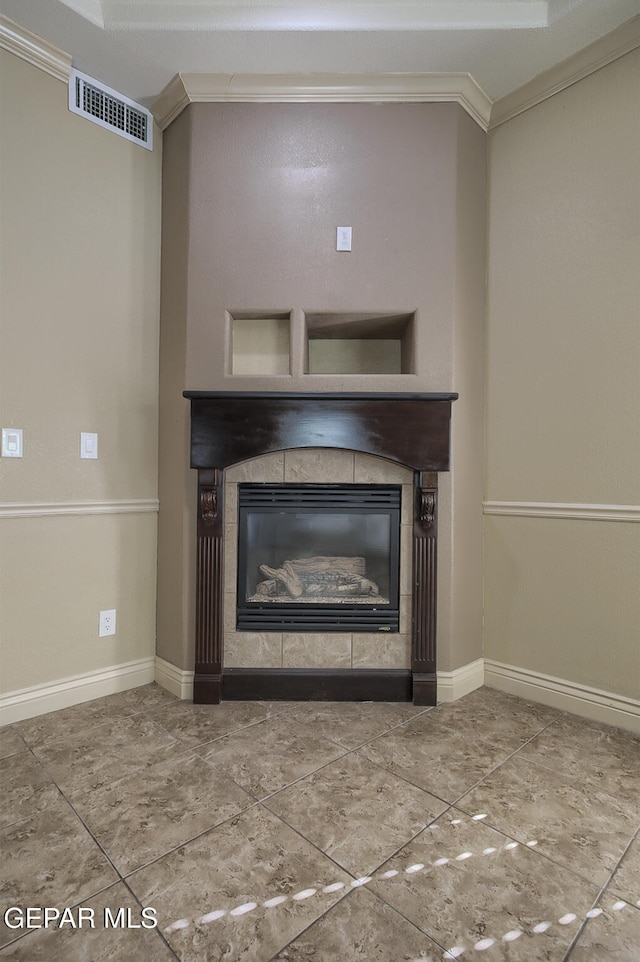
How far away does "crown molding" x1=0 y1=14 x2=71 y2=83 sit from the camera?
6.16ft

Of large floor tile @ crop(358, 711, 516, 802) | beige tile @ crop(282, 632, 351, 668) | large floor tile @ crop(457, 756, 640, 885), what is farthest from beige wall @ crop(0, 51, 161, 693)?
large floor tile @ crop(457, 756, 640, 885)

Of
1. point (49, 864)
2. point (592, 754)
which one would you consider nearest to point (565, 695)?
point (592, 754)

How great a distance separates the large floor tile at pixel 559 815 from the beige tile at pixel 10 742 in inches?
63.0

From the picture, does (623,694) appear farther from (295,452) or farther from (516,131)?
(516,131)

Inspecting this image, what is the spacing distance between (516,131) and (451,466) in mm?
1674

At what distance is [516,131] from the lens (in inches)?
89.5

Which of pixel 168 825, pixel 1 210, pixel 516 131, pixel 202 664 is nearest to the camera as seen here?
pixel 168 825

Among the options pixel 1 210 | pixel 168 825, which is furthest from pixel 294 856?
pixel 1 210

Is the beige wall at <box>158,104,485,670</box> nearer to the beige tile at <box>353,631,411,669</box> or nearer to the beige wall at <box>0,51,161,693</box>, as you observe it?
the beige tile at <box>353,631,411,669</box>

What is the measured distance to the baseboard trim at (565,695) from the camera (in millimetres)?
1971

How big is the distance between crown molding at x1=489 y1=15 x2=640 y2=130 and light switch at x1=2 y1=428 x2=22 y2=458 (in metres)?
2.68

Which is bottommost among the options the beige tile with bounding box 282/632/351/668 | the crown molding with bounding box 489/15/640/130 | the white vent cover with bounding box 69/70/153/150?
the beige tile with bounding box 282/632/351/668

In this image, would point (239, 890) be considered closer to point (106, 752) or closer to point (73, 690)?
point (106, 752)

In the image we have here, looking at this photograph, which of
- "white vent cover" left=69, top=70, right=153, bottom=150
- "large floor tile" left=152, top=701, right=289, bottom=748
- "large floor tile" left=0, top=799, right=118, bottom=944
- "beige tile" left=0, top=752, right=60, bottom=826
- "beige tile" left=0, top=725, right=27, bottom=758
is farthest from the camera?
"white vent cover" left=69, top=70, right=153, bottom=150
